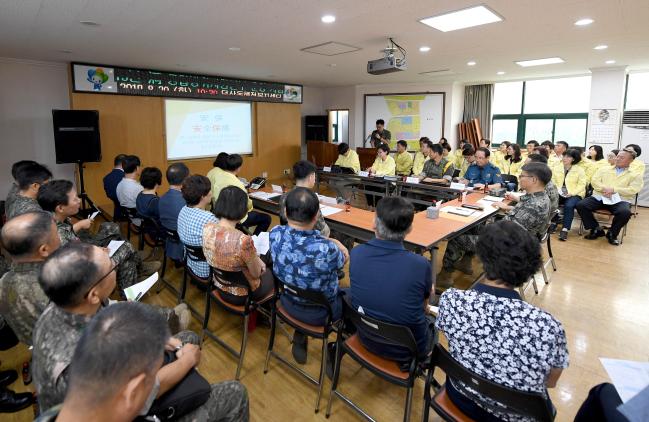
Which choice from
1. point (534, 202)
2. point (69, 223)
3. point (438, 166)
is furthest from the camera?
point (438, 166)

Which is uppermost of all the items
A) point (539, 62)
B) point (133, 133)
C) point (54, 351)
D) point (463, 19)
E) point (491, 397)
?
point (539, 62)

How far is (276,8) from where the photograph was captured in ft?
11.0

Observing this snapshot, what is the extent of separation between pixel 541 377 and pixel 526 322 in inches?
9.0

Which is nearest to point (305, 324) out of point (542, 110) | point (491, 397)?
point (491, 397)

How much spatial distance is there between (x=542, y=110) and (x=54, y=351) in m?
10.00

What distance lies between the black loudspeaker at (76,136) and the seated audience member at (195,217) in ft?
13.7

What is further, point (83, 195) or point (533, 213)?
point (83, 195)

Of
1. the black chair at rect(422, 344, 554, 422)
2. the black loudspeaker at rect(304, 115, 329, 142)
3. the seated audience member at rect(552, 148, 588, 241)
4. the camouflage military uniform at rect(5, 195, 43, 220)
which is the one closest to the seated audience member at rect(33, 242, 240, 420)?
the black chair at rect(422, 344, 554, 422)

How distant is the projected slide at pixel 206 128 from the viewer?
7.80m

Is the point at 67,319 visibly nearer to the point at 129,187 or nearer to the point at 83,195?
the point at 129,187

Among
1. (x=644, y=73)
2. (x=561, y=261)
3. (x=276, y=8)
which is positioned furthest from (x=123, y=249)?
(x=644, y=73)

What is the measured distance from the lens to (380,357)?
6.17 ft

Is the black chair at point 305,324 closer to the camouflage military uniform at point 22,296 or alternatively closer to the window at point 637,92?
the camouflage military uniform at point 22,296

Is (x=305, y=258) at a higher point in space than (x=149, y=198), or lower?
lower
